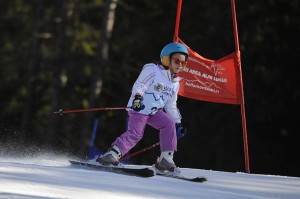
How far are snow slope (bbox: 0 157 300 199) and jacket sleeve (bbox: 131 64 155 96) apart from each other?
861mm

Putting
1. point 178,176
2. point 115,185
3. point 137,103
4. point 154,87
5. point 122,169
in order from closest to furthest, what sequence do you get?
point 115,185 < point 122,169 < point 137,103 < point 178,176 < point 154,87

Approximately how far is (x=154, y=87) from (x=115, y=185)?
5.53ft

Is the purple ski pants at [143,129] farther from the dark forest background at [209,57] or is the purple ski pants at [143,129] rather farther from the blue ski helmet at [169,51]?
the dark forest background at [209,57]

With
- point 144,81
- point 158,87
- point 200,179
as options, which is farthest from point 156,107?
point 200,179

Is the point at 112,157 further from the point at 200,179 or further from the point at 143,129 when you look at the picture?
the point at 200,179

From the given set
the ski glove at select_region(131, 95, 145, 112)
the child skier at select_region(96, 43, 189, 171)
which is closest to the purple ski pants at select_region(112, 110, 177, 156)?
the child skier at select_region(96, 43, 189, 171)

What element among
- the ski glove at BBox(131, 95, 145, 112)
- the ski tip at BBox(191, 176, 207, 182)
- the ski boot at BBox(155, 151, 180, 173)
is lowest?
the ski tip at BBox(191, 176, 207, 182)

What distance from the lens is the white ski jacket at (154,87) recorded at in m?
7.86

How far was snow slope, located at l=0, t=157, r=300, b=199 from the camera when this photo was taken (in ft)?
19.0

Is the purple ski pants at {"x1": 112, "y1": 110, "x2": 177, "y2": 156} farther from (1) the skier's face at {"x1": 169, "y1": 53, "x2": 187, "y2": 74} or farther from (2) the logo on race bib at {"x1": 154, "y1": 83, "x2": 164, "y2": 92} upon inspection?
(1) the skier's face at {"x1": 169, "y1": 53, "x2": 187, "y2": 74}

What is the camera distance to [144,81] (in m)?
7.86

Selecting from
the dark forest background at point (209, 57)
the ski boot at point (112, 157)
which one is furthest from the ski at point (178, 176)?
the dark forest background at point (209, 57)

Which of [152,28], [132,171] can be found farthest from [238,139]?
[132,171]

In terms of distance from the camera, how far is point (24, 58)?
1139 inches
